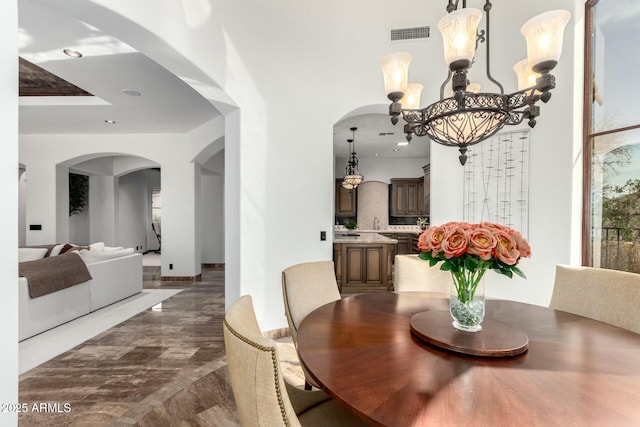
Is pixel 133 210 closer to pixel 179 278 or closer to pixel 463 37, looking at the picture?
A: pixel 179 278

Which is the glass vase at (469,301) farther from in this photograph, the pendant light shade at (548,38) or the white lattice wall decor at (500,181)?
the white lattice wall decor at (500,181)

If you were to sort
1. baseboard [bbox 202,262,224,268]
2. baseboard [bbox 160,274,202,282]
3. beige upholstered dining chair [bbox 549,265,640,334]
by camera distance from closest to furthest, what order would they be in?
beige upholstered dining chair [bbox 549,265,640,334]
baseboard [bbox 160,274,202,282]
baseboard [bbox 202,262,224,268]

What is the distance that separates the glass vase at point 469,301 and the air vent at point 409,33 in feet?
A: 10.0

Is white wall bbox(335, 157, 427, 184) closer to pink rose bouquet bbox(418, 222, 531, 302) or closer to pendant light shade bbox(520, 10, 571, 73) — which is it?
pendant light shade bbox(520, 10, 571, 73)

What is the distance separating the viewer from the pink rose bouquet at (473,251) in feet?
3.63

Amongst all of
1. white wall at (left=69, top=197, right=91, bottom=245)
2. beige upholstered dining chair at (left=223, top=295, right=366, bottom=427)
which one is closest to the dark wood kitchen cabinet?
beige upholstered dining chair at (left=223, top=295, right=366, bottom=427)

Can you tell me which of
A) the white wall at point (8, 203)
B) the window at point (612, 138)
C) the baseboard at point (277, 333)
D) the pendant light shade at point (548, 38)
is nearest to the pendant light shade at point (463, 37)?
the pendant light shade at point (548, 38)

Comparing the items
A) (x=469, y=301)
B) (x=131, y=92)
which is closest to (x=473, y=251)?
(x=469, y=301)

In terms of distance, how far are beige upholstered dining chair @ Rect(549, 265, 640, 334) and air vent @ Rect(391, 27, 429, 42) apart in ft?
9.09

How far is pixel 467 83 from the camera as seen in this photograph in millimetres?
1669

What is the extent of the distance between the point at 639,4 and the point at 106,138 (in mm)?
7511

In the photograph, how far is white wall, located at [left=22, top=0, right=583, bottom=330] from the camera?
9.06ft

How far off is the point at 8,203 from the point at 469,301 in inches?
76.2

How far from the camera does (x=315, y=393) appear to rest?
1.27 meters
